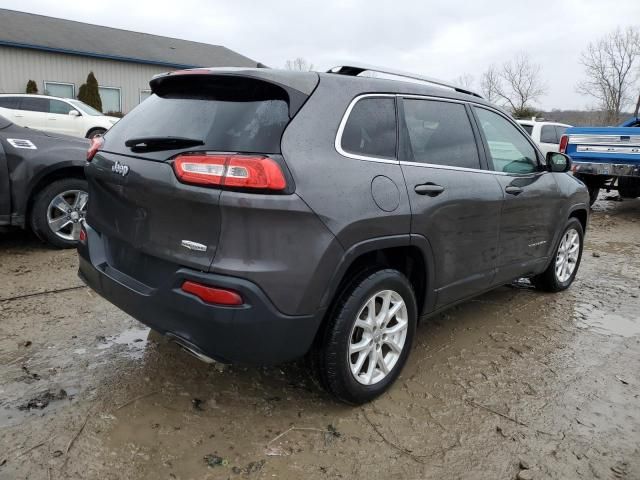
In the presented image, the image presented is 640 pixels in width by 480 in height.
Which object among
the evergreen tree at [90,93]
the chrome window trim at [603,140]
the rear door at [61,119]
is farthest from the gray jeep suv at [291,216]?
the evergreen tree at [90,93]

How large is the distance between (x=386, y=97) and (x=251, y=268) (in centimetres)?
132

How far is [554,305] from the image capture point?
182 inches

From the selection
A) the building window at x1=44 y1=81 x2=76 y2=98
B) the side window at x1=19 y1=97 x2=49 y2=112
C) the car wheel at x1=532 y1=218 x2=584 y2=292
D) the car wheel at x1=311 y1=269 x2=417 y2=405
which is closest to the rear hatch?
the car wheel at x1=311 y1=269 x2=417 y2=405

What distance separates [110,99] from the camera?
2533 centimetres

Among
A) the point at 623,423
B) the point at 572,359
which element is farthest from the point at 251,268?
the point at 572,359

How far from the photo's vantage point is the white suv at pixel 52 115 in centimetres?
1282

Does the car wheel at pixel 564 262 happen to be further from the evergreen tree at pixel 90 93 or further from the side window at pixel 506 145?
the evergreen tree at pixel 90 93

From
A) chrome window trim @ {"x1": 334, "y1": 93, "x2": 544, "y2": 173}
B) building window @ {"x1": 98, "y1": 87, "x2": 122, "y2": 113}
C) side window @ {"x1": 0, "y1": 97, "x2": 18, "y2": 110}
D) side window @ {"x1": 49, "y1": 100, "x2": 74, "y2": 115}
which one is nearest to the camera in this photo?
chrome window trim @ {"x1": 334, "y1": 93, "x2": 544, "y2": 173}

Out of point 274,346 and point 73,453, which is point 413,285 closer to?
point 274,346

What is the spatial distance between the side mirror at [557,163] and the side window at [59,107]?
505 inches

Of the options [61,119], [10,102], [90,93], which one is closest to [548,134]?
[61,119]

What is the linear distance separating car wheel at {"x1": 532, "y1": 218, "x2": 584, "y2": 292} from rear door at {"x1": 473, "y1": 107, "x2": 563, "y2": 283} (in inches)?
17.8

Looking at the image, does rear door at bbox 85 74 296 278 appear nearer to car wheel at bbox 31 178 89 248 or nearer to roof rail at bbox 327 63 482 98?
roof rail at bbox 327 63 482 98

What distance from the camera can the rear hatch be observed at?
231 centimetres
